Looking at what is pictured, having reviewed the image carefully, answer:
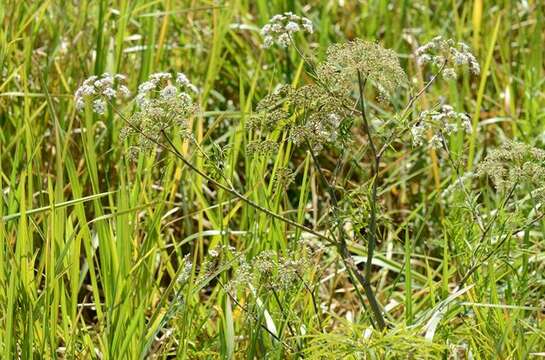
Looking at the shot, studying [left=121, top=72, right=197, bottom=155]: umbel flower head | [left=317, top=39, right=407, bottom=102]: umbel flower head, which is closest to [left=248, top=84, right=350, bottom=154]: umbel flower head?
[left=317, top=39, right=407, bottom=102]: umbel flower head

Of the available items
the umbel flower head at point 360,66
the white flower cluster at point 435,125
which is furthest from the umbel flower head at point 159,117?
the white flower cluster at point 435,125

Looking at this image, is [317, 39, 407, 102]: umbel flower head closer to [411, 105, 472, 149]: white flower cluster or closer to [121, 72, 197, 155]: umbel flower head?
[411, 105, 472, 149]: white flower cluster

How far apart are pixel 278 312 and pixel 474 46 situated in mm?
1907

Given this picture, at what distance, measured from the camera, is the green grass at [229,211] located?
2.33m

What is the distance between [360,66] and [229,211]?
2.87ft

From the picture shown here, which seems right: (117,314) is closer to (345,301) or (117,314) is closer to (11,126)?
(345,301)

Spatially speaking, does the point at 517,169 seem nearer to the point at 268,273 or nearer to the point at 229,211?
the point at 268,273

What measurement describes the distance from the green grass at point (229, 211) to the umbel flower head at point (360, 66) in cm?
22

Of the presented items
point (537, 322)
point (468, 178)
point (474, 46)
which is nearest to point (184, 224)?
point (468, 178)

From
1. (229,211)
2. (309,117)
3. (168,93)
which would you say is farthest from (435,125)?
(229,211)

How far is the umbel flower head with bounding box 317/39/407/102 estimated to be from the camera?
2.07m

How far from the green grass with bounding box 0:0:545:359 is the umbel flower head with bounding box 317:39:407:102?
8.7 inches

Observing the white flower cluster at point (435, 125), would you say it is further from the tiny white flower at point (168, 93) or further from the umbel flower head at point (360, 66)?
the tiny white flower at point (168, 93)

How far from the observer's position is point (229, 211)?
2842 mm
